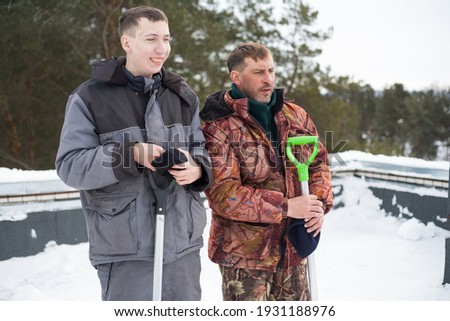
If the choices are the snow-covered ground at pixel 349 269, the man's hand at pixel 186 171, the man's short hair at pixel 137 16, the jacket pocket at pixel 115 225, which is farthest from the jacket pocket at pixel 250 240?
the snow-covered ground at pixel 349 269

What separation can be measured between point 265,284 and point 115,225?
29.1 inches

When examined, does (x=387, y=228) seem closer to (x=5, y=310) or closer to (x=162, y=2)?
(x=5, y=310)

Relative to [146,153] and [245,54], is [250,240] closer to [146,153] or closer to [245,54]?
[146,153]

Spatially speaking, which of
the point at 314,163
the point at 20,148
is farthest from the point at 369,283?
the point at 20,148

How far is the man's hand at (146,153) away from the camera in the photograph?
1.88 metres

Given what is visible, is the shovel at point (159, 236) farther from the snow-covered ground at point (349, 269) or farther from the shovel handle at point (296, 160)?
the snow-covered ground at point (349, 269)

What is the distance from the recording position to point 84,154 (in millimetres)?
1865

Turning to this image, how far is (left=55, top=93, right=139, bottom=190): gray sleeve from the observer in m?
Result: 1.84

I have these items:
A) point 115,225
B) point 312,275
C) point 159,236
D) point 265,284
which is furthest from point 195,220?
point 312,275

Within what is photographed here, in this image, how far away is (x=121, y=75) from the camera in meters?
1.99

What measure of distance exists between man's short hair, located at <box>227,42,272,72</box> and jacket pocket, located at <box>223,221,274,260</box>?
2.39 feet

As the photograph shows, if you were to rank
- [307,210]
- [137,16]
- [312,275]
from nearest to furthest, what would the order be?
[137,16]
[307,210]
[312,275]

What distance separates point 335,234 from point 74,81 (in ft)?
27.4

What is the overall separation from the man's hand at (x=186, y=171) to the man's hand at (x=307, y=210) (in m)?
0.45
